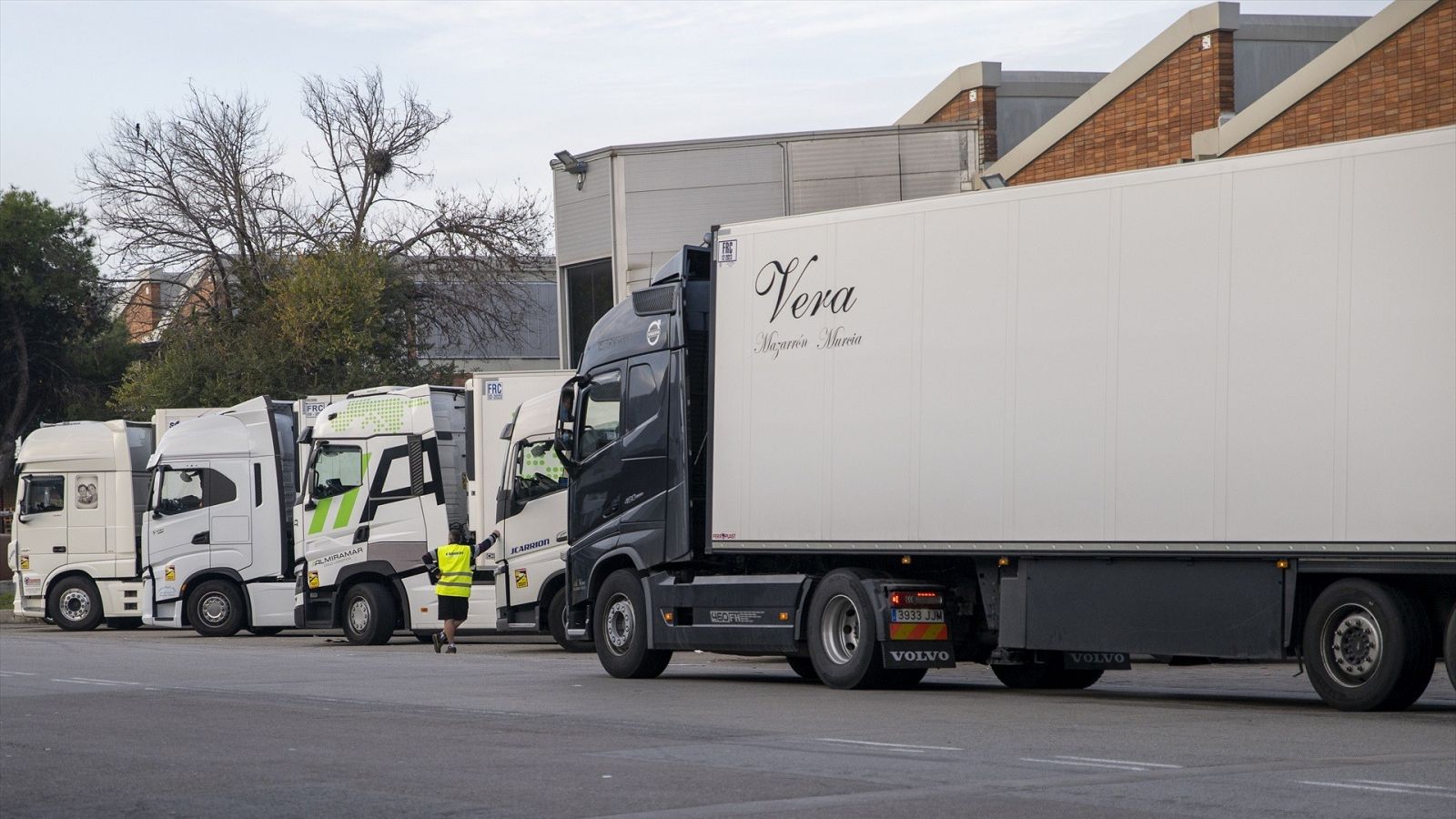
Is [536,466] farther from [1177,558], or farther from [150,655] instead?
[1177,558]

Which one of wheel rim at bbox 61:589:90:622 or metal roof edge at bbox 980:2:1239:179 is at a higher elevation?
metal roof edge at bbox 980:2:1239:179

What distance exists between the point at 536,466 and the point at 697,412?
19.9ft

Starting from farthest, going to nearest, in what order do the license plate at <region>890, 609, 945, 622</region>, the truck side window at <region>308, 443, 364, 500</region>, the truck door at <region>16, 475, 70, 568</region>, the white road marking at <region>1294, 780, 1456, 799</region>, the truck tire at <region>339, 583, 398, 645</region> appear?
the truck door at <region>16, 475, 70, 568</region> → the truck side window at <region>308, 443, 364, 500</region> → the truck tire at <region>339, 583, 398, 645</region> → the license plate at <region>890, 609, 945, 622</region> → the white road marking at <region>1294, 780, 1456, 799</region>

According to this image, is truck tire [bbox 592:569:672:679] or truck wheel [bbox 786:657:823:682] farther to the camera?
truck wheel [bbox 786:657:823:682]

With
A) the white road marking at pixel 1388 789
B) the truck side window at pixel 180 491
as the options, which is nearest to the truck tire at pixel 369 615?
the truck side window at pixel 180 491

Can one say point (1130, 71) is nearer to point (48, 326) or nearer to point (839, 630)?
point (839, 630)

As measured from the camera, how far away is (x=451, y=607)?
2244cm

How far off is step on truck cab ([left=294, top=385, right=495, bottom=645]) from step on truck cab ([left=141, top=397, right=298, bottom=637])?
230cm

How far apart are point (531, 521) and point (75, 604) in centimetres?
1208

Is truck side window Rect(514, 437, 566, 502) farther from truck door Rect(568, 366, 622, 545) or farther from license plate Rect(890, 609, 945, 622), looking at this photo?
license plate Rect(890, 609, 945, 622)

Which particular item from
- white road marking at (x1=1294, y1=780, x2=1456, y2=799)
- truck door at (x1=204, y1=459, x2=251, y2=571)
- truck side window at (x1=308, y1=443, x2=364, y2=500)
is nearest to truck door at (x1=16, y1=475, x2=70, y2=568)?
truck door at (x1=204, y1=459, x2=251, y2=571)

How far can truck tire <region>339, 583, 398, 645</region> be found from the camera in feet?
79.6

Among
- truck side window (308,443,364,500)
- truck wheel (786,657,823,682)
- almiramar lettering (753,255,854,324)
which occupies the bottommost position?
truck wheel (786,657,823,682)

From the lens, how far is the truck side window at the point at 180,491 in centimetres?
2717
